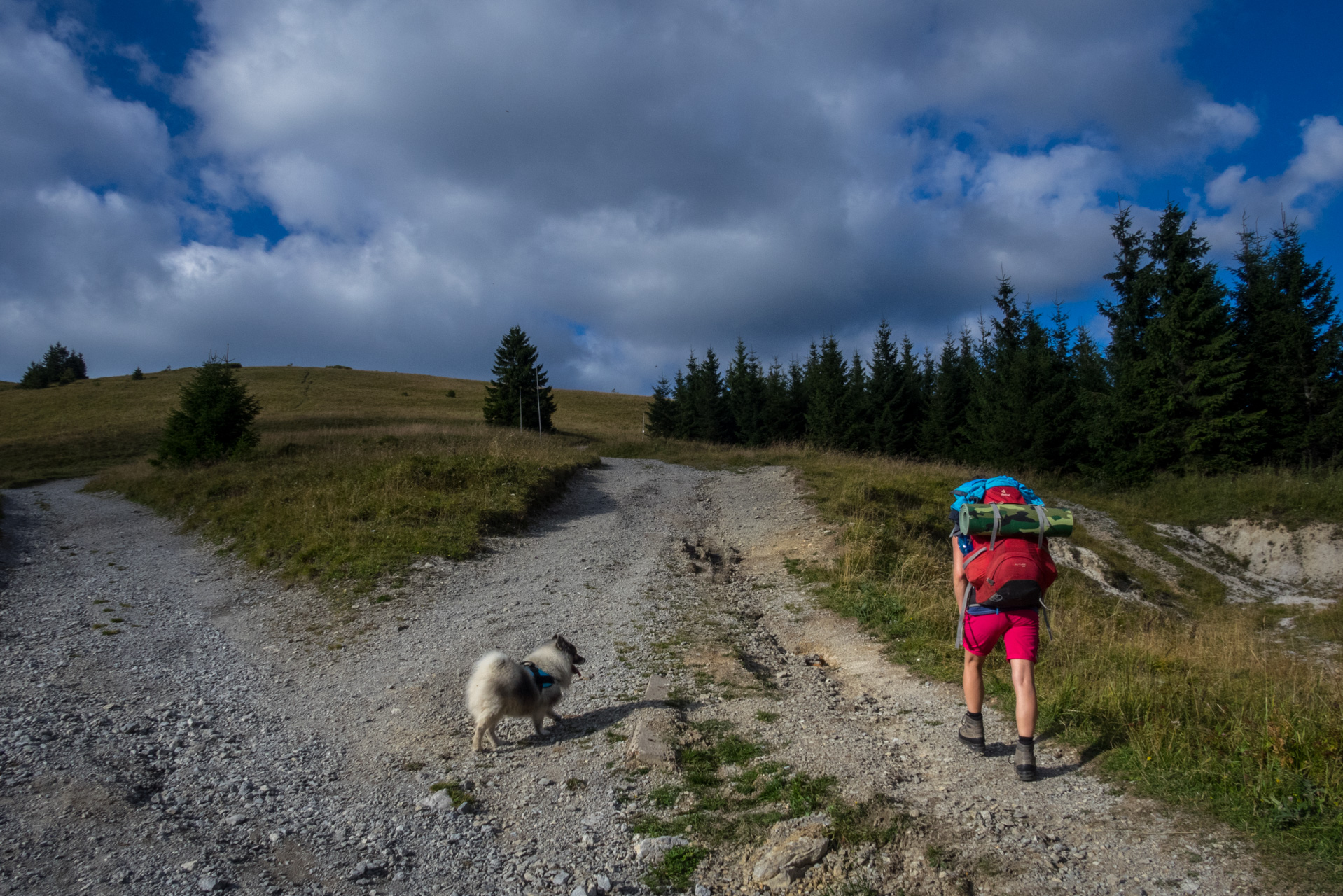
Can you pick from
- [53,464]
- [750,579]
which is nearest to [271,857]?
[750,579]

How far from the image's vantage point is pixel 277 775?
502cm

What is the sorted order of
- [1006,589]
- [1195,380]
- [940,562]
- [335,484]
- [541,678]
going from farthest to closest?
[1195,380], [335,484], [940,562], [541,678], [1006,589]

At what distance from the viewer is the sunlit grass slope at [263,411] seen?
3647 cm

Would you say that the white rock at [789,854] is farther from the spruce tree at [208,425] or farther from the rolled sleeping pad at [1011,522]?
the spruce tree at [208,425]

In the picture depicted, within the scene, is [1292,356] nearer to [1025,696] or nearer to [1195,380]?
[1195,380]

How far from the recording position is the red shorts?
4.52 metres

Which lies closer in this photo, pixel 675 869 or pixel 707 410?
pixel 675 869

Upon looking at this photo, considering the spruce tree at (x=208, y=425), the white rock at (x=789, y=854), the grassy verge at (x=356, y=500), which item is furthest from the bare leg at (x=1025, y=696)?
the spruce tree at (x=208, y=425)

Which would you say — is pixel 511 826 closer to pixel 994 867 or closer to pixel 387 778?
pixel 387 778

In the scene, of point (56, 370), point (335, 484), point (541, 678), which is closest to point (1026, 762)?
point (541, 678)

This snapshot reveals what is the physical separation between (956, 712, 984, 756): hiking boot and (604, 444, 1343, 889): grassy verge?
1.98ft

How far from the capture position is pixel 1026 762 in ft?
14.2

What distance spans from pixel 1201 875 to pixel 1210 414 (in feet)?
98.4

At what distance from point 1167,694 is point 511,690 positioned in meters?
5.19
